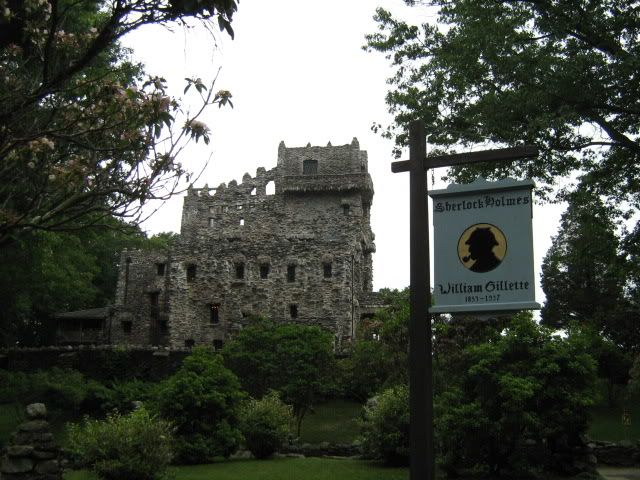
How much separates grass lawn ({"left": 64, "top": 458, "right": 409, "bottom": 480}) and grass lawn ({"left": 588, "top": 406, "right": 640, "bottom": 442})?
8.80 meters

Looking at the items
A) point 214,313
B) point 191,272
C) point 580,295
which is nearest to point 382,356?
point 580,295

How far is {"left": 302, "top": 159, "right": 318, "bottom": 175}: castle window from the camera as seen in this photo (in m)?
55.7

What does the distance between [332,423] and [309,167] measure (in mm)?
31428

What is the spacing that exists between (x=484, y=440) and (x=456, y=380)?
327 centimetres

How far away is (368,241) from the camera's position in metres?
51.9

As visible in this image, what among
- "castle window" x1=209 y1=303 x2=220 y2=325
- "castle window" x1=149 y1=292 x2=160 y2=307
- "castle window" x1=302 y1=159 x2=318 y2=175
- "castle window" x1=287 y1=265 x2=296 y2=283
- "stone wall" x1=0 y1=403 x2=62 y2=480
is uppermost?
"castle window" x1=302 y1=159 x2=318 y2=175

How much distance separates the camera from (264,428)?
1955cm

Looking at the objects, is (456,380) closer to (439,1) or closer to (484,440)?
(484,440)

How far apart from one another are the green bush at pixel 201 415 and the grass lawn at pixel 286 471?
49 centimetres

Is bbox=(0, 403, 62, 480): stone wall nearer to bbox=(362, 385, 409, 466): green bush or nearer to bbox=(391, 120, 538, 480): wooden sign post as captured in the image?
bbox=(362, 385, 409, 466): green bush

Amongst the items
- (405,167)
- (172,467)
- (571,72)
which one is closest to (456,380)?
(172,467)

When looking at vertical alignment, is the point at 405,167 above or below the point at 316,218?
below

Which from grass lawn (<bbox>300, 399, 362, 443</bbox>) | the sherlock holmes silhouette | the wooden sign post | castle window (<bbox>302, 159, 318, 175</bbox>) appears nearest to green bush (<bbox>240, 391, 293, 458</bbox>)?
grass lawn (<bbox>300, 399, 362, 443</bbox>)

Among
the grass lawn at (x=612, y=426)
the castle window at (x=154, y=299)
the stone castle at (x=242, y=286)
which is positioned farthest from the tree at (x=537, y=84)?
the castle window at (x=154, y=299)
